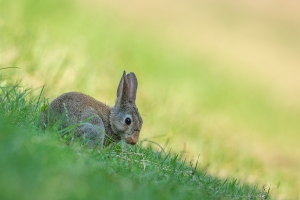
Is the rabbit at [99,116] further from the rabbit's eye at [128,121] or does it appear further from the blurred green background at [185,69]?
the blurred green background at [185,69]

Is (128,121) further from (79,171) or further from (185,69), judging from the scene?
(185,69)

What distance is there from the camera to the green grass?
4.15m

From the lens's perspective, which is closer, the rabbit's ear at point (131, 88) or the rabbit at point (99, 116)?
the rabbit at point (99, 116)

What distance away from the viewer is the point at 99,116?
24.0ft

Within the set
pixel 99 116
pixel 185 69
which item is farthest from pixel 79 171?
pixel 185 69

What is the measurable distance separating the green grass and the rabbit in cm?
18

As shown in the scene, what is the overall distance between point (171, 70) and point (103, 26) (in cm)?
199

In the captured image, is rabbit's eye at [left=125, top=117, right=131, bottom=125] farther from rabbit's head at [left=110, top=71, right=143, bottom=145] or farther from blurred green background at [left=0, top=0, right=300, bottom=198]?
blurred green background at [left=0, top=0, right=300, bottom=198]

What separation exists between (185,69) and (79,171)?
41.2ft

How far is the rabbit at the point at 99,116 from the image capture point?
6.82m

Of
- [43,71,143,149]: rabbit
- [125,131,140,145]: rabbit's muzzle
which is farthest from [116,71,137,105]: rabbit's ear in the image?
[125,131,140,145]: rabbit's muzzle

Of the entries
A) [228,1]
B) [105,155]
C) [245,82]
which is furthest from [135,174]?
[228,1]

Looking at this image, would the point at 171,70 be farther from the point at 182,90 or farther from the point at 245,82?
the point at 245,82

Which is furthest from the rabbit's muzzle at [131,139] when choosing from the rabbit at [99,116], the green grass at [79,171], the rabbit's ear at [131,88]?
the rabbit's ear at [131,88]
